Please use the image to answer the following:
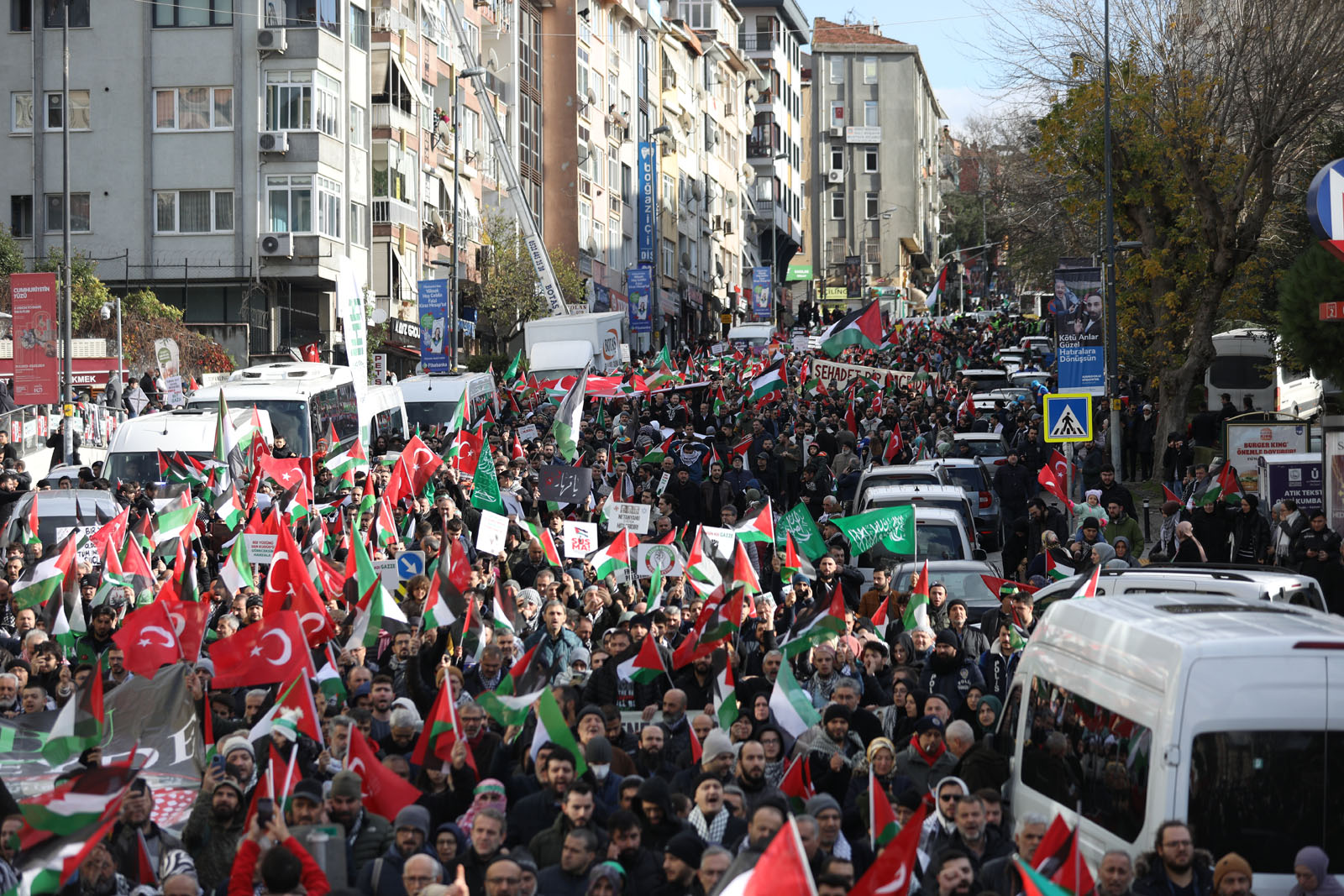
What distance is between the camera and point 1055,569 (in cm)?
1588

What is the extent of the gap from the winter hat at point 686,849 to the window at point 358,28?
4317 centimetres

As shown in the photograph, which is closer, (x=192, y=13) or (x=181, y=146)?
(x=192, y=13)

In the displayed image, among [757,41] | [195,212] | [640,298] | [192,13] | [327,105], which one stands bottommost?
[640,298]

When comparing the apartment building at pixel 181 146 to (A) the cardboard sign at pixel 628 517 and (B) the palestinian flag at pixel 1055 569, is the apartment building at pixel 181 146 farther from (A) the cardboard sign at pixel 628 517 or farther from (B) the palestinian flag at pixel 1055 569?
(B) the palestinian flag at pixel 1055 569

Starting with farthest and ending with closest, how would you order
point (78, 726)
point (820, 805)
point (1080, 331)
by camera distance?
1. point (1080, 331)
2. point (78, 726)
3. point (820, 805)

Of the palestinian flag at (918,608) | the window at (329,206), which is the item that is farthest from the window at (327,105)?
the palestinian flag at (918,608)

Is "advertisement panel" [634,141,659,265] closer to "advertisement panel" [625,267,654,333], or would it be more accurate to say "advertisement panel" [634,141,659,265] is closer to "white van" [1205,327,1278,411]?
"advertisement panel" [625,267,654,333]

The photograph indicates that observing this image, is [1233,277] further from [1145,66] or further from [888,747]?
[888,747]

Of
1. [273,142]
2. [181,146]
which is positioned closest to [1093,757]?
[273,142]

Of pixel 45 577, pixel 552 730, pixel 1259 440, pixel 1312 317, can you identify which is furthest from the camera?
pixel 1312 317

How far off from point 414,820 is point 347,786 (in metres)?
0.69

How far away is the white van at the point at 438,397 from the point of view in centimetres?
3188

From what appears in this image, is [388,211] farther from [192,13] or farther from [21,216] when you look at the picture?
[21,216]

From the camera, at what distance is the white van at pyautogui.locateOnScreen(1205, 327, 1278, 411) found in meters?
41.6
